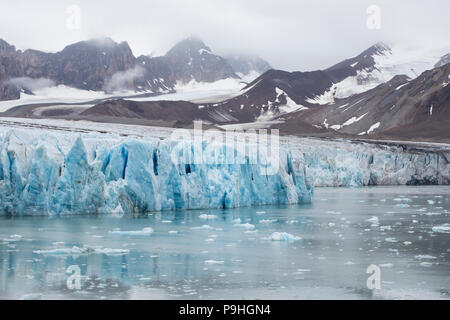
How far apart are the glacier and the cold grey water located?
0.93 metres

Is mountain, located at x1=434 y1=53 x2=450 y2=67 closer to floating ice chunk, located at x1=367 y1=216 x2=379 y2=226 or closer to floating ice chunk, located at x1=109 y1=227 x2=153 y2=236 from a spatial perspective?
floating ice chunk, located at x1=367 y1=216 x2=379 y2=226

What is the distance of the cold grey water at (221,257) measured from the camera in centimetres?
864

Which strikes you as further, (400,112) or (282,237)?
(400,112)

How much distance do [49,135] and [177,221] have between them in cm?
481

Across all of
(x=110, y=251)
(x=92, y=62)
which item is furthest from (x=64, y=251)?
(x=92, y=62)

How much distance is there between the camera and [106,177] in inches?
732

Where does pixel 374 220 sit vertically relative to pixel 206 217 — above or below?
below

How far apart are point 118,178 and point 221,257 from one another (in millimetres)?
7870

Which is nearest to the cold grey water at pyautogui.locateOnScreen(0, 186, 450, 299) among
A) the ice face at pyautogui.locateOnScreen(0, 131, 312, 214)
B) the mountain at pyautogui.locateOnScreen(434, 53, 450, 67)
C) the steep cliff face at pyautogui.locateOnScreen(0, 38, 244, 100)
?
the ice face at pyautogui.locateOnScreen(0, 131, 312, 214)

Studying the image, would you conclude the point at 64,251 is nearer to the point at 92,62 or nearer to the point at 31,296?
the point at 31,296

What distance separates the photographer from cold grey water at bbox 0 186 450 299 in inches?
340

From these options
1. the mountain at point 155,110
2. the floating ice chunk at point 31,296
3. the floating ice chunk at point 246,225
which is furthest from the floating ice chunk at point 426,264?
the mountain at point 155,110

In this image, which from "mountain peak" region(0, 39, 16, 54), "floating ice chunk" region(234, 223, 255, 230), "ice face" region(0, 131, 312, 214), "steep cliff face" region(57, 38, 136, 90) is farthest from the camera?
"steep cliff face" region(57, 38, 136, 90)
